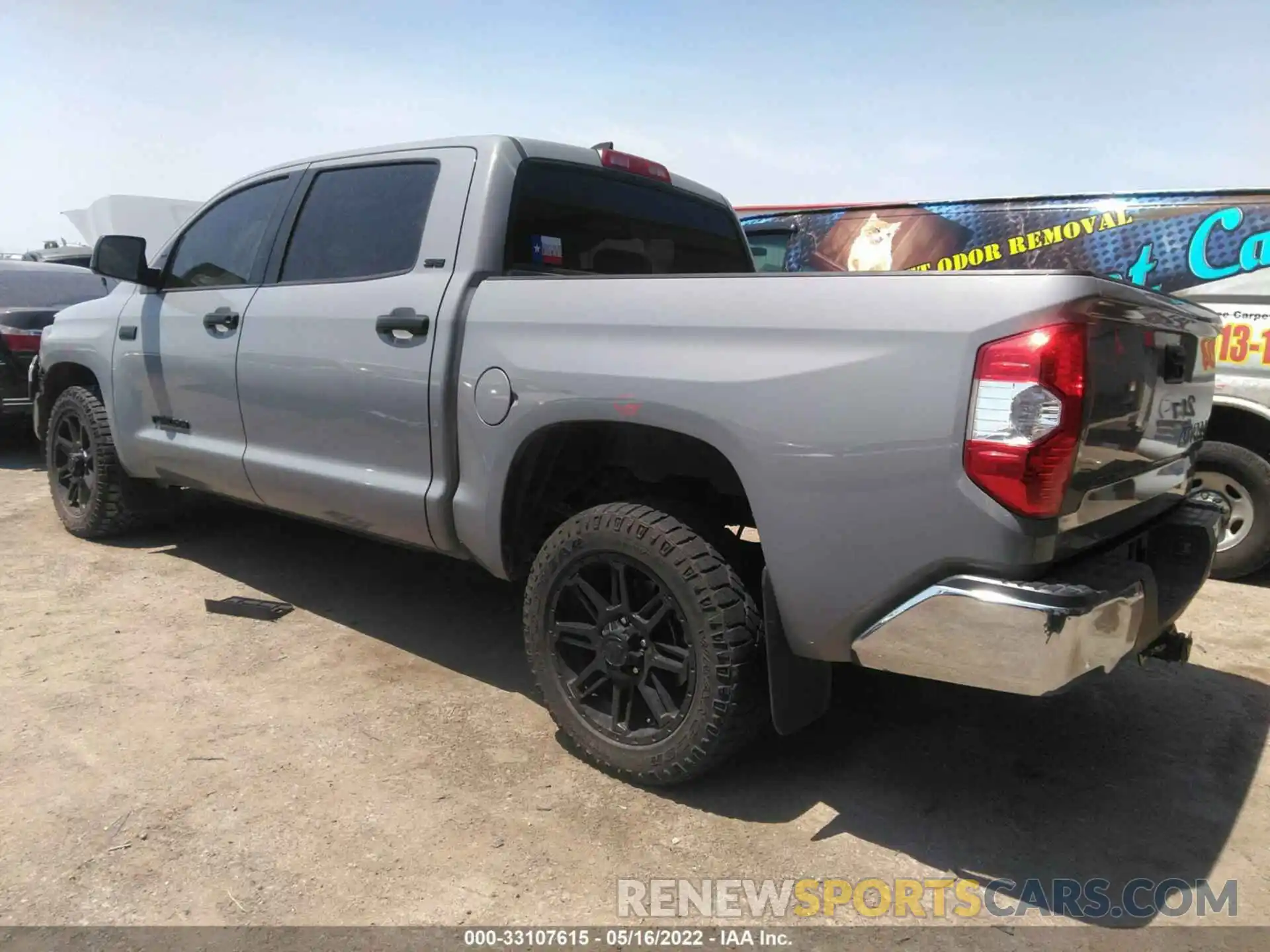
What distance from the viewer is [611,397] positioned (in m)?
2.57

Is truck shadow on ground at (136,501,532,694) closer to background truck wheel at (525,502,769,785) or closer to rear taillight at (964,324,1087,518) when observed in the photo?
background truck wheel at (525,502,769,785)

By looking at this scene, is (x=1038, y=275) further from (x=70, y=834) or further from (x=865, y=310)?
(x=70, y=834)

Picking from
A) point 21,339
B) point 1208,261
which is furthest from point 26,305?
point 1208,261

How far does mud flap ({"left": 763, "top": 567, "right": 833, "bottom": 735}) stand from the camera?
2.38m

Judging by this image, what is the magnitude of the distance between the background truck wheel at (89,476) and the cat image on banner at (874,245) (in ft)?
14.6

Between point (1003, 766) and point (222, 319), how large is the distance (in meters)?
3.50

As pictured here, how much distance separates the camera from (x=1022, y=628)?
194 cm

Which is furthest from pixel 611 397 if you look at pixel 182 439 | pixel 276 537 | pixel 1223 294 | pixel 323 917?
pixel 1223 294

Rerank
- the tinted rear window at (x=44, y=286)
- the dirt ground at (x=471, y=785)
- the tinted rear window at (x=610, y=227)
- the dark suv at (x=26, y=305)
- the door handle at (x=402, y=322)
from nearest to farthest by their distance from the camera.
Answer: the dirt ground at (x=471, y=785) < the door handle at (x=402, y=322) < the tinted rear window at (x=610, y=227) < the dark suv at (x=26, y=305) < the tinted rear window at (x=44, y=286)

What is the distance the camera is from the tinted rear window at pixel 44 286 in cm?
768

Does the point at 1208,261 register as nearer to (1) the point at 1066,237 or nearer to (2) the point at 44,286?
(1) the point at 1066,237

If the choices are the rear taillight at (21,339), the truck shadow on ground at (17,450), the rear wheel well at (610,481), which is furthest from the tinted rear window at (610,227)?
the truck shadow on ground at (17,450)

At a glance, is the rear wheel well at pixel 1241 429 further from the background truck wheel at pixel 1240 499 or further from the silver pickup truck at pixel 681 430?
→ the silver pickup truck at pixel 681 430

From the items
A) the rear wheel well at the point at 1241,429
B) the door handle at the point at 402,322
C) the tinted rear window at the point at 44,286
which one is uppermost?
the tinted rear window at the point at 44,286
